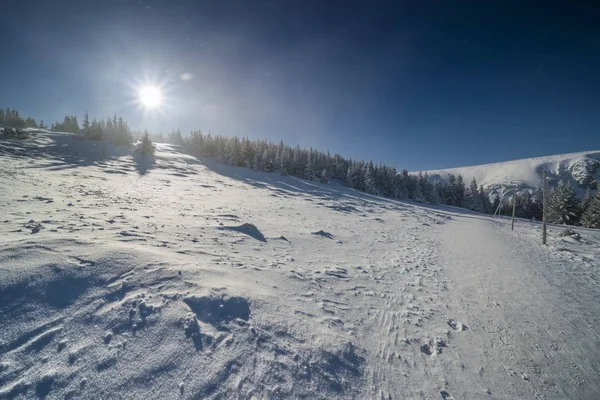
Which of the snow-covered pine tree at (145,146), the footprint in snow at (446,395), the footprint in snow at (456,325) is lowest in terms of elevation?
the footprint in snow at (446,395)

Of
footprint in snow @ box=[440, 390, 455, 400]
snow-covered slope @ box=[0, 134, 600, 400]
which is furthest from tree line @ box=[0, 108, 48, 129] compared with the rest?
footprint in snow @ box=[440, 390, 455, 400]

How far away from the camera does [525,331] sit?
5949mm

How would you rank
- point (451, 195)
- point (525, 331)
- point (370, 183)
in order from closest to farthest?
point (525, 331), point (370, 183), point (451, 195)

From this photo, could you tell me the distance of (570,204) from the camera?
40.4 meters

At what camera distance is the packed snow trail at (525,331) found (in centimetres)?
437

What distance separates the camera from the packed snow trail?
437 cm

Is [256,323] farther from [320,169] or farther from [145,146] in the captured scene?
[320,169]

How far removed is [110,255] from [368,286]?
308 inches

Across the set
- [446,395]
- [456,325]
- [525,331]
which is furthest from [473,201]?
[446,395]

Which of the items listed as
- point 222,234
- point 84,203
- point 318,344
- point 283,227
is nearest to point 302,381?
point 318,344

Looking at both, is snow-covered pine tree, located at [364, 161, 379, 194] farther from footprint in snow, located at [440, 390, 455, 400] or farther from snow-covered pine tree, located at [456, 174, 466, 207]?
footprint in snow, located at [440, 390, 455, 400]

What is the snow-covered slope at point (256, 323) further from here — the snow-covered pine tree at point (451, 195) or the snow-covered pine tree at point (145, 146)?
the snow-covered pine tree at point (451, 195)

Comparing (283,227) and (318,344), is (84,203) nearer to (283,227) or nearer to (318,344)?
(283,227)

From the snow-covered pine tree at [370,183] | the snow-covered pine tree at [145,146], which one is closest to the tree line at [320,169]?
the snow-covered pine tree at [370,183]
